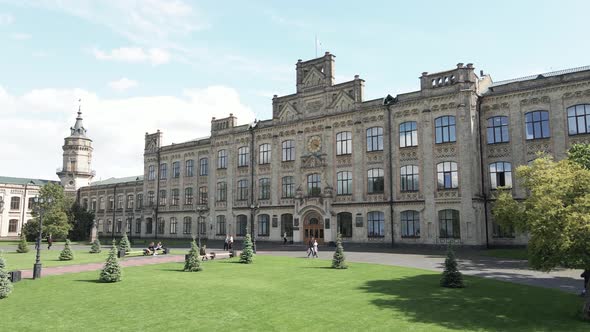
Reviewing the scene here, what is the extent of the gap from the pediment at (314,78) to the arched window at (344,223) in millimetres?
15787

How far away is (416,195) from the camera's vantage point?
1639 inches

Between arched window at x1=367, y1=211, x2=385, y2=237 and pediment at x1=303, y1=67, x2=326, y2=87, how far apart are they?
16.8m

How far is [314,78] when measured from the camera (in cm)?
5019

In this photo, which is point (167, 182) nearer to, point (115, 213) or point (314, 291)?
point (115, 213)

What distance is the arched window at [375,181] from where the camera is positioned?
1735 inches

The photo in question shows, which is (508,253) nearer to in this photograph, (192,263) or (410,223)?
(410,223)

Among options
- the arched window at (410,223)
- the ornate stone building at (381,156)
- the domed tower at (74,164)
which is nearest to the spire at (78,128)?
the domed tower at (74,164)

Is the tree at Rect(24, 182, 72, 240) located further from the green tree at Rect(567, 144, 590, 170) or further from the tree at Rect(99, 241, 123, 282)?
the green tree at Rect(567, 144, 590, 170)

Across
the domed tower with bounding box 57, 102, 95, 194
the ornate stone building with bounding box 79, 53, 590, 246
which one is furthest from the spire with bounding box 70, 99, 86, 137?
the ornate stone building with bounding box 79, 53, 590, 246

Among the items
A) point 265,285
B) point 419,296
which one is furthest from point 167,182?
point 419,296

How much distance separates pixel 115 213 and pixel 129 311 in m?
68.1

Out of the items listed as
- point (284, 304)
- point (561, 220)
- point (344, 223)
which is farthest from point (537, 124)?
point (284, 304)

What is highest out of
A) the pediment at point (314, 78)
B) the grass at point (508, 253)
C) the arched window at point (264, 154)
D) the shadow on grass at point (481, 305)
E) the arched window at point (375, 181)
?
the pediment at point (314, 78)

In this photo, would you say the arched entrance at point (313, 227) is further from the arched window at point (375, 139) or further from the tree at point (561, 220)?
the tree at point (561, 220)
